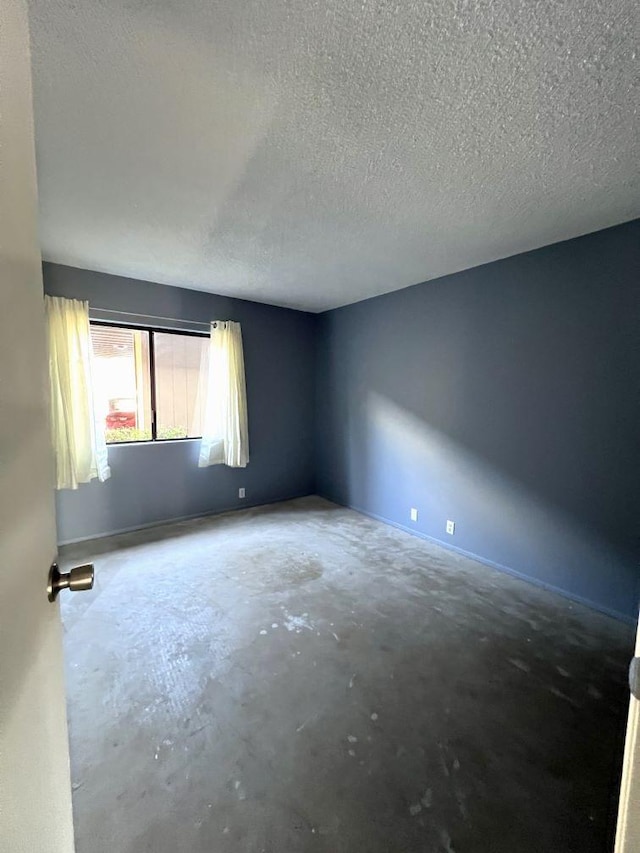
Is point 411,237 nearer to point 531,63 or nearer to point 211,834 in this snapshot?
point 531,63

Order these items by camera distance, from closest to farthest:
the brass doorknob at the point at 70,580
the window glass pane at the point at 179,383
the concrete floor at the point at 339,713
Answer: the brass doorknob at the point at 70,580
the concrete floor at the point at 339,713
the window glass pane at the point at 179,383

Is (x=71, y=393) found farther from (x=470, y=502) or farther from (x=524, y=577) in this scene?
(x=524, y=577)

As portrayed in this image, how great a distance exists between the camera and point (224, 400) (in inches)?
146

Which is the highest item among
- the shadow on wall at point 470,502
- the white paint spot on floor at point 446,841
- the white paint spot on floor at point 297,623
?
the shadow on wall at point 470,502

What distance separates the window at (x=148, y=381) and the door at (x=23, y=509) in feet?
9.08

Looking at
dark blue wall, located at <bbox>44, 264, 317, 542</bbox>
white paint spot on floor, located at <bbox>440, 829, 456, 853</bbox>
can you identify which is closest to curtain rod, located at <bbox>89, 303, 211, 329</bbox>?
dark blue wall, located at <bbox>44, 264, 317, 542</bbox>

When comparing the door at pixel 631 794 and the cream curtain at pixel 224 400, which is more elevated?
the cream curtain at pixel 224 400

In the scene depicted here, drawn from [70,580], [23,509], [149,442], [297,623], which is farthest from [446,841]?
[149,442]

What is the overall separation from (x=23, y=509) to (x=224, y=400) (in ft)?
10.5

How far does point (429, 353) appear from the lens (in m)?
3.20

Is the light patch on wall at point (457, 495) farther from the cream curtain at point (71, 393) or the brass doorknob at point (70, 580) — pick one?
the brass doorknob at point (70, 580)

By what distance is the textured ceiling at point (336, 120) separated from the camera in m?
1.00

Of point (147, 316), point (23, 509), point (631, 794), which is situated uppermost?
point (147, 316)

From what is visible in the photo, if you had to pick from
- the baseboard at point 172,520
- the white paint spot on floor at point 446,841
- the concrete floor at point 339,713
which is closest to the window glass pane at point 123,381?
the baseboard at point 172,520
